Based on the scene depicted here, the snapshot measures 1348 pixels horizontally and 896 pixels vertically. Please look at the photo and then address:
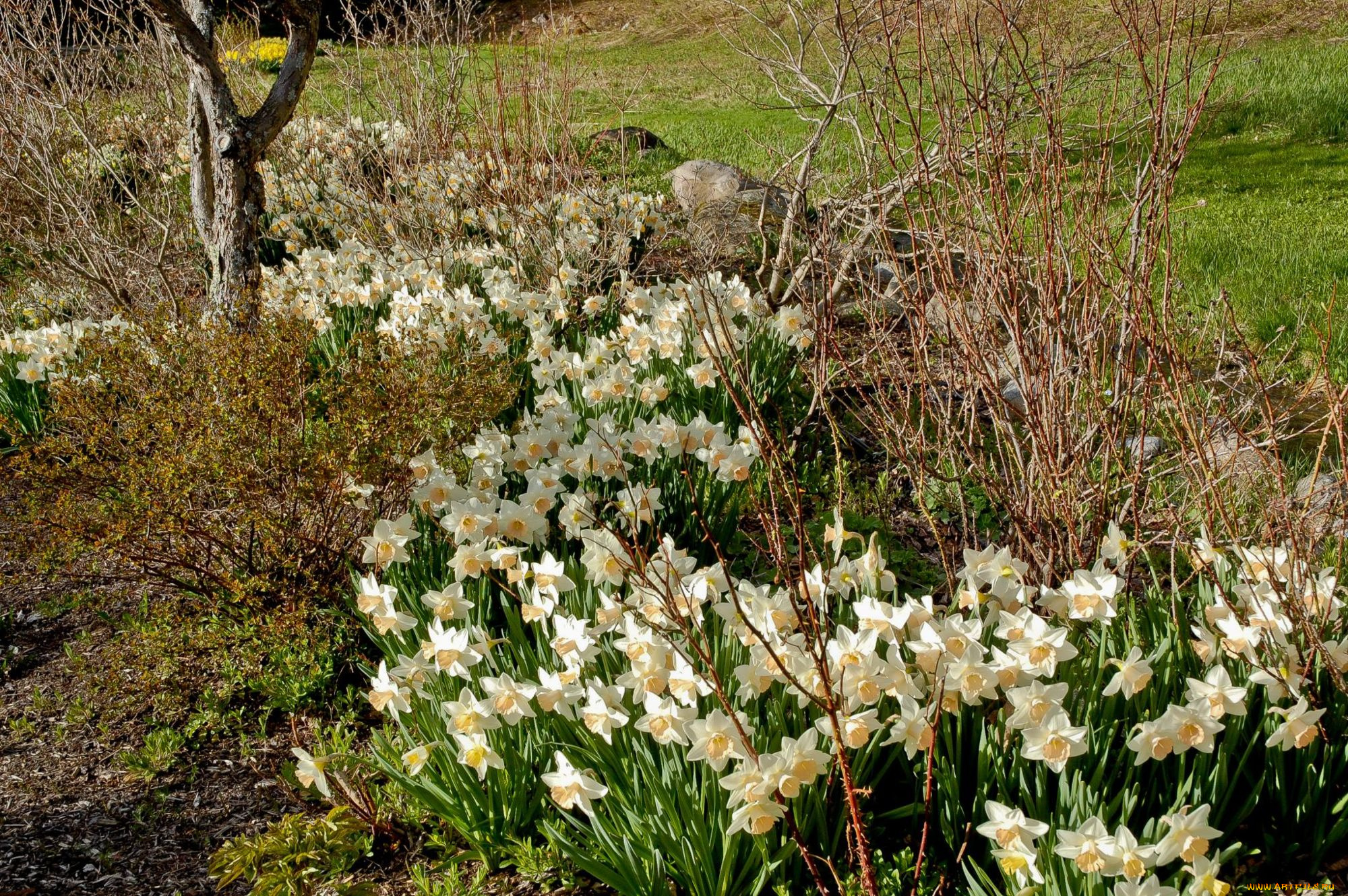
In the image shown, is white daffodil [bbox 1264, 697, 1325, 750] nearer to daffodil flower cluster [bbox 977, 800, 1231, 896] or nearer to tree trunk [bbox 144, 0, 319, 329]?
daffodil flower cluster [bbox 977, 800, 1231, 896]

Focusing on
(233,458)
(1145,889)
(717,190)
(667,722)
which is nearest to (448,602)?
(667,722)

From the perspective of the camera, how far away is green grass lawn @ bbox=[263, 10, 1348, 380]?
5.57m

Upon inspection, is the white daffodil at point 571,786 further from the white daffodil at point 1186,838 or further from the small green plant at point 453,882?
the white daffodil at point 1186,838

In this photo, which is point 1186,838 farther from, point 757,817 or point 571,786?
point 571,786

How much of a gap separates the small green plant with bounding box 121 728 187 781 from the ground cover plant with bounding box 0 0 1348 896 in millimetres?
10

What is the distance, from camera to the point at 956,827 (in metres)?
2.16

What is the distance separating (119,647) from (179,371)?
890mm


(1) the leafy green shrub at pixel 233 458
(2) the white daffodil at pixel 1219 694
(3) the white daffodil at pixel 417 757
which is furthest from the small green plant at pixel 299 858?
(2) the white daffodil at pixel 1219 694

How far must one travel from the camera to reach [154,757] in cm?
302

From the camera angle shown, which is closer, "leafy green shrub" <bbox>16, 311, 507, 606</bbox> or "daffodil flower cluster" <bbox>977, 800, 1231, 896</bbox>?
"daffodil flower cluster" <bbox>977, 800, 1231, 896</bbox>

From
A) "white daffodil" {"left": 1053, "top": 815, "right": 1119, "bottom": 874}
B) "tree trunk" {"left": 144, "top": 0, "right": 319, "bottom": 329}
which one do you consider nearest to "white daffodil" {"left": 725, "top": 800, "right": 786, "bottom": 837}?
"white daffodil" {"left": 1053, "top": 815, "right": 1119, "bottom": 874}

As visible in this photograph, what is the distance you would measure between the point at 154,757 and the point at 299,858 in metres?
0.82

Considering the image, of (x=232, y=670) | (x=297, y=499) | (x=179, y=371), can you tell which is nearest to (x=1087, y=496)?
(x=297, y=499)

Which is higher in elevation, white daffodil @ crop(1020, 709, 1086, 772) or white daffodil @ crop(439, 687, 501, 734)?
white daffodil @ crop(1020, 709, 1086, 772)
